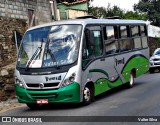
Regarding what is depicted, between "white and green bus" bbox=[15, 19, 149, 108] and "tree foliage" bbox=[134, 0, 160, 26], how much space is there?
3910cm

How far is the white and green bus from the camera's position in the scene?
10.9 meters

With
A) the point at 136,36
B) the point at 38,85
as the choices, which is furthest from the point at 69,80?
the point at 136,36

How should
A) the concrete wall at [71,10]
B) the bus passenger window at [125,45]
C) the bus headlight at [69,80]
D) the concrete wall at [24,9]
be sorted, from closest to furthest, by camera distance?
1. the bus headlight at [69,80]
2. the bus passenger window at [125,45]
3. the concrete wall at [24,9]
4. the concrete wall at [71,10]

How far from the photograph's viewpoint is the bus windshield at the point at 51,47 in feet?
36.5

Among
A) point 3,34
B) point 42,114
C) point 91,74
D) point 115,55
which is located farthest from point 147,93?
point 3,34

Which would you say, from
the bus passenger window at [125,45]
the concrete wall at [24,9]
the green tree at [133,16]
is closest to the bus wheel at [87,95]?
the bus passenger window at [125,45]

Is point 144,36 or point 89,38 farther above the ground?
point 89,38

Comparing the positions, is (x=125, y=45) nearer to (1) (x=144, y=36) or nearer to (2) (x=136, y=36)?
(2) (x=136, y=36)

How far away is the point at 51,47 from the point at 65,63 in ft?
2.35

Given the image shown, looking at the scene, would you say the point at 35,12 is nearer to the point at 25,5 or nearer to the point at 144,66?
the point at 25,5

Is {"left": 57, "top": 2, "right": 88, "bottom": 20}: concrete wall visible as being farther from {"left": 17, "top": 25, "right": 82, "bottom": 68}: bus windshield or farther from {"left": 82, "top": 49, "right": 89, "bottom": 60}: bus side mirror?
{"left": 82, "top": 49, "right": 89, "bottom": 60}: bus side mirror

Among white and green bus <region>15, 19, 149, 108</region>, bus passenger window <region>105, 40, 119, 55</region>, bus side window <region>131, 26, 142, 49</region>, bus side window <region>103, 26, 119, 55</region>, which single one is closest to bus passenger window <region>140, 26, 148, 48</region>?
bus side window <region>131, 26, 142, 49</region>

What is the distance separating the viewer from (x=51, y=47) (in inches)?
447

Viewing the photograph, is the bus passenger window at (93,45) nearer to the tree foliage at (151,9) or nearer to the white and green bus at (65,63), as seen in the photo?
the white and green bus at (65,63)
